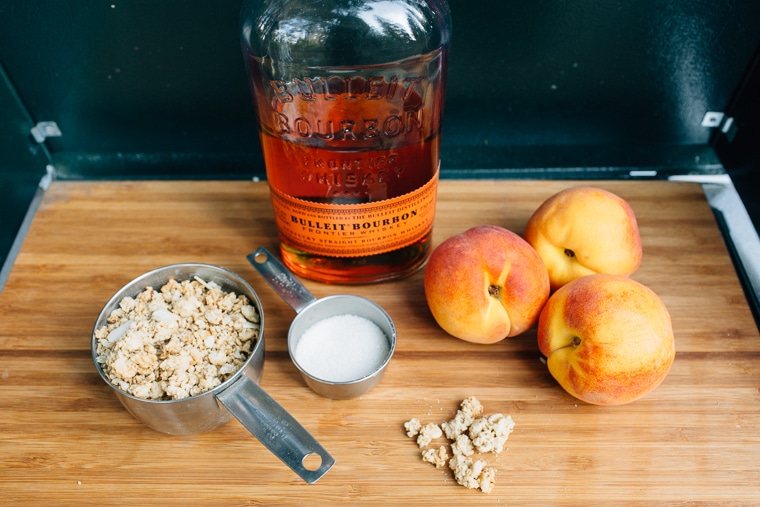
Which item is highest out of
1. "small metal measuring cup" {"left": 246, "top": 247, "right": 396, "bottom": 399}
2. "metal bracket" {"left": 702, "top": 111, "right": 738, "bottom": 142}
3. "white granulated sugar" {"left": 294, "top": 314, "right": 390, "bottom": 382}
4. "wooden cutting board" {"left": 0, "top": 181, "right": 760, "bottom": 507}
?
"metal bracket" {"left": 702, "top": 111, "right": 738, "bottom": 142}

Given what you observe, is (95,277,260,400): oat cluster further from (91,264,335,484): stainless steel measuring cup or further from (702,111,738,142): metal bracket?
(702,111,738,142): metal bracket

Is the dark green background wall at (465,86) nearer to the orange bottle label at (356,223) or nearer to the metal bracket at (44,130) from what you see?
the metal bracket at (44,130)

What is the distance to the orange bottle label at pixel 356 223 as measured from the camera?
69 cm

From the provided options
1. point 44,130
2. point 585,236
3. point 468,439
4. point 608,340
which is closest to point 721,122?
point 585,236

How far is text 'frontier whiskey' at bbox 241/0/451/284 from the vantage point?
0.63 metres

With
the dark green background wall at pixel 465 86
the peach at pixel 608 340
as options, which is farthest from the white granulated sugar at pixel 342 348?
the dark green background wall at pixel 465 86

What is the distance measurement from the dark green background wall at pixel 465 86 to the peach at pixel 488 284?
278 mm

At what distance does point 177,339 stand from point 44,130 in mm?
486

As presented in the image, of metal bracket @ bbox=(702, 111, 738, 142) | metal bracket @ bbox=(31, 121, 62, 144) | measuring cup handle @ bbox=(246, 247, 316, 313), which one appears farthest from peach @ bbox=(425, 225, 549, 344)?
metal bracket @ bbox=(31, 121, 62, 144)

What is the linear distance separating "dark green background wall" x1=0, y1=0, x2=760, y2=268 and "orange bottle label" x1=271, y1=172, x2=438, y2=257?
0.22 meters

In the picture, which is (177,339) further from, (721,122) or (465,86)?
(721,122)

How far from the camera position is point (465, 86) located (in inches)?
33.3

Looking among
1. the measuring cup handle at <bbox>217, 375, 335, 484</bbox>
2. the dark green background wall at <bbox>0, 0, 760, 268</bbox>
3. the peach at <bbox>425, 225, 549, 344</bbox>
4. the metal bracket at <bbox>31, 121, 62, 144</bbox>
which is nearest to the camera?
the measuring cup handle at <bbox>217, 375, 335, 484</bbox>

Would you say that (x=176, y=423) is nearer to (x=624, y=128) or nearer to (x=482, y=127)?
(x=482, y=127)
